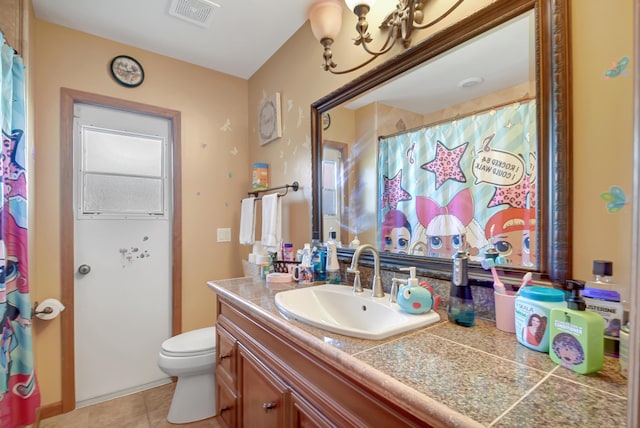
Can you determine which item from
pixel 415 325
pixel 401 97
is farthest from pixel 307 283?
pixel 401 97

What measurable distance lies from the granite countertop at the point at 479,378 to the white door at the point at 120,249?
5.87 ft

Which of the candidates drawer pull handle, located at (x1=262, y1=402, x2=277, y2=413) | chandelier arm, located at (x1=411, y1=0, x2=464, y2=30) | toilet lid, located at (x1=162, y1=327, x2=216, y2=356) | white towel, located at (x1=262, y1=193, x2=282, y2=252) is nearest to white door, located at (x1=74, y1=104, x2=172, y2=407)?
toilet lid, located at (x1=162, y1=327, x2=216, y2=356)

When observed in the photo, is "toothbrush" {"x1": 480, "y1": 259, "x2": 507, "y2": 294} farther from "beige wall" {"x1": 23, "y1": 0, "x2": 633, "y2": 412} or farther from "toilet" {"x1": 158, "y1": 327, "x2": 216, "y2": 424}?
"toilet" {"x1": 158, "y1": 327, "x2": 216, "y2": 424}

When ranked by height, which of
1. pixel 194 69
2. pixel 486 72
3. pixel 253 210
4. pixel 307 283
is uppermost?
pixel 194 69

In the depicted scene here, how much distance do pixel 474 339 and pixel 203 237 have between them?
2.09m

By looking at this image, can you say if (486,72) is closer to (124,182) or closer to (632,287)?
(632,287)

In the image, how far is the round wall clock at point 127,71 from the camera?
2.05 m

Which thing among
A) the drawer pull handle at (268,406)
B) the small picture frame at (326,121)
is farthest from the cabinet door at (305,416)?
the small picture frame at (326,121)

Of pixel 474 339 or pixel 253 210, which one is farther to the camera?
pixel 253 210

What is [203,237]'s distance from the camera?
2.37m

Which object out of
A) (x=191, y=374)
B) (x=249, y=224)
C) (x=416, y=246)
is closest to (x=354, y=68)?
(x=416, y=246)

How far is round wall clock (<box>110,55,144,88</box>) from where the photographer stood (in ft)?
6.74

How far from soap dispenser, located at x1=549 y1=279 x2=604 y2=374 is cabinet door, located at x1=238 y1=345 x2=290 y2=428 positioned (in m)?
0.74

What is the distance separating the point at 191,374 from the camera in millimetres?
1739
